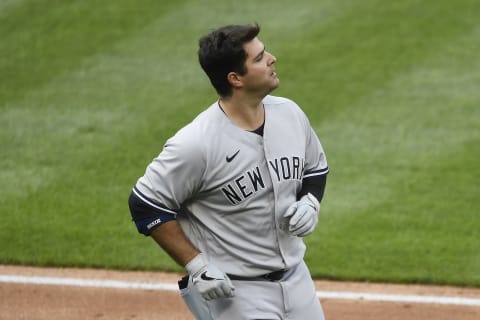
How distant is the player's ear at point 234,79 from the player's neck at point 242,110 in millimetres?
70

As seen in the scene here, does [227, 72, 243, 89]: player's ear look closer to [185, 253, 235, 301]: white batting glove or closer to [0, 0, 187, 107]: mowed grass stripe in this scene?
[185, 253, 235, 301]: white batting glove

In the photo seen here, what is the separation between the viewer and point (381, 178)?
8992 mm

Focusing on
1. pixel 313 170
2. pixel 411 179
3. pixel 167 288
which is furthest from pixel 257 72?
pixel 411 179

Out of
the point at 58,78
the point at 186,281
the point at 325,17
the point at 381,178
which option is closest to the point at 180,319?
the point at 186,281

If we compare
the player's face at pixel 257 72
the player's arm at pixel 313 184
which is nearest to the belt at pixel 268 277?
the player's arm at pixel 313 184

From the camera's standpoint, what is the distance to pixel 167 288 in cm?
754

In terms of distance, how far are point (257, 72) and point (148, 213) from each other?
81cm

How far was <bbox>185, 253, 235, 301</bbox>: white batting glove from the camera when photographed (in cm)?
498

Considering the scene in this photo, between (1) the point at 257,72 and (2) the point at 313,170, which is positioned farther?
(2) the point at 313,170

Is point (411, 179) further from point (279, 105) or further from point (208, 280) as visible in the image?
point (208, 280)

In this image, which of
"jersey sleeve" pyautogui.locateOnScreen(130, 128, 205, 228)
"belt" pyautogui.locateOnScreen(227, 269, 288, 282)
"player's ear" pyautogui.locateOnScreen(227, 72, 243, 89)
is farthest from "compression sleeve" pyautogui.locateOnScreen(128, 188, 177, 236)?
"player's ear" pyautogui.locateOnScreen(227, 72, 243, 89)

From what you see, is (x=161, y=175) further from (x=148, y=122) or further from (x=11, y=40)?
(x=11, y=40)

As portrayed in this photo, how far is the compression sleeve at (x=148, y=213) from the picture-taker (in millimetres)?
5023

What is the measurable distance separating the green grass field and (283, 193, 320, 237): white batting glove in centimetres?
259
